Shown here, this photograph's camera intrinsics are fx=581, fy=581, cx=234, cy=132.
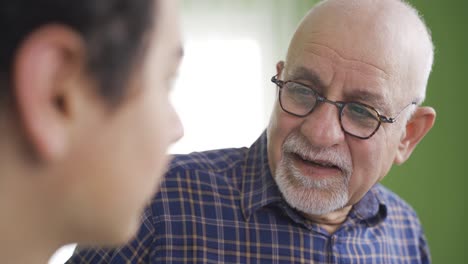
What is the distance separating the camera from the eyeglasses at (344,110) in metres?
1.42

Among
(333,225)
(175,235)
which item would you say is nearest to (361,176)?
(333,225)

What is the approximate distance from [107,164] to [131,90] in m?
0.07

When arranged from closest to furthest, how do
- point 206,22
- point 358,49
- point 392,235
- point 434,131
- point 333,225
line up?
point 358,49 → point 333,225 → point 392,235 → point 434,131 → point 206,22

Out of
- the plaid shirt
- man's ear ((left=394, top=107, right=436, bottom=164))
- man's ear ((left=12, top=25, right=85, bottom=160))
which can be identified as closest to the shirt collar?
the plaid shirt

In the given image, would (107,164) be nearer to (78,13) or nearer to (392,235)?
(78,13)

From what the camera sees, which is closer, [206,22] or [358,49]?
[358,49]

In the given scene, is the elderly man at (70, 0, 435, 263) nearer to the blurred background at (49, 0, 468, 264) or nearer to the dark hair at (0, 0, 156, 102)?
the dark hair at (0, 0, 156, 102)

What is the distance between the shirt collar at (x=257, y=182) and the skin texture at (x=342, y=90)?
46 millimetres

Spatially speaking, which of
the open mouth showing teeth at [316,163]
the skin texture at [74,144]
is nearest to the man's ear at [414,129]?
the open mouth showing teeth at [316,163]

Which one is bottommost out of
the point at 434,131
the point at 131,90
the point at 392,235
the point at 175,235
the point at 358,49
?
the point at 434,131

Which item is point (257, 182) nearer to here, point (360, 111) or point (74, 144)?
point (360, 111)

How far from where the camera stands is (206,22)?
3.52 metres

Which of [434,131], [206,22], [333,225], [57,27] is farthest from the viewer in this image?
[206,22]

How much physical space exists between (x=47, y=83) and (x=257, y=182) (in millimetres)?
1107
